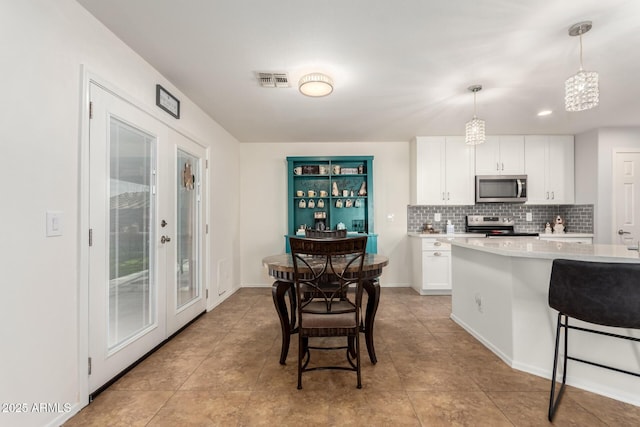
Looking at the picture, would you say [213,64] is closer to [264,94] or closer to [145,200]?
[264,94]

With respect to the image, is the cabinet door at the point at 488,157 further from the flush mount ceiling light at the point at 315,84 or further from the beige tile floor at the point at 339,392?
the flush mount ceiling light at the point at 315,84

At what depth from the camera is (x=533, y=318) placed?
2.06 m

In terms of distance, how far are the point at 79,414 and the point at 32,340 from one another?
0.59 meters

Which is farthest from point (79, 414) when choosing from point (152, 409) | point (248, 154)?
point (248, 154)

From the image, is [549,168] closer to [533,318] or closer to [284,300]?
[533,318]

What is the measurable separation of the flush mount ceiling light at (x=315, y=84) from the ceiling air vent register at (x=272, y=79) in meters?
0.15

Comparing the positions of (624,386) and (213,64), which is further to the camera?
(213,64)

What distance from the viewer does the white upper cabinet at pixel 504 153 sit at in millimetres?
4516

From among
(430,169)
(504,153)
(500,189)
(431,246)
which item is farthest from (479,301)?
(504,153)

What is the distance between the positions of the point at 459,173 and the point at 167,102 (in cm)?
411

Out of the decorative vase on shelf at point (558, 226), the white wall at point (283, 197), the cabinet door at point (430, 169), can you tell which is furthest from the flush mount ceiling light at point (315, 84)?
the decorative vase on shelf at point (558, 226)

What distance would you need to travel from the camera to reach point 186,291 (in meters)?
3.06

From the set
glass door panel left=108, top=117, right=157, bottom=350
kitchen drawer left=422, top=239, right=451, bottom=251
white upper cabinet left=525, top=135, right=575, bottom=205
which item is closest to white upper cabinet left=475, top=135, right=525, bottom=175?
white upper cabinet left=525, top=135, right=575, bottom=205

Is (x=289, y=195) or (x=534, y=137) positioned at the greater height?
(x=534, y=137)
